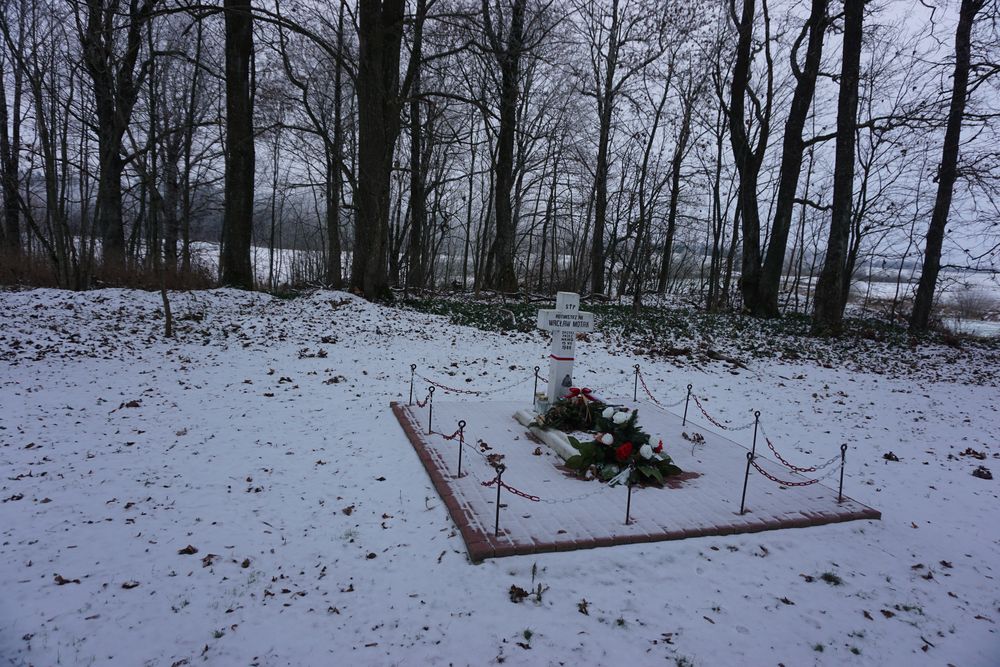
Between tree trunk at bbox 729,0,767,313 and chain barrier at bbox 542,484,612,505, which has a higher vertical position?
tree trunk at bbox 729,0,767,313

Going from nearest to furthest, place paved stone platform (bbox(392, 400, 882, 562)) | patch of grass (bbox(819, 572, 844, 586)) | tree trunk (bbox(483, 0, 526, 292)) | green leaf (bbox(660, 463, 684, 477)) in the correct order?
patch of grass (bbox(819, 572, 844, 586)) < paved stone platform (bbox(392, 400, 882, 562)) < green leaf (bbox(660, 463, 684, 477)) < tree trunk (bbox(483, 0, 526, 292))

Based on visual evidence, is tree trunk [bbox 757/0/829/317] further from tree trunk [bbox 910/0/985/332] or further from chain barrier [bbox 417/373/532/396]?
chain barrier [bbox 417/373/532/396]

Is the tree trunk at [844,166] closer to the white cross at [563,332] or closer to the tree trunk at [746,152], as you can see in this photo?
the tree trunk at [746,152]

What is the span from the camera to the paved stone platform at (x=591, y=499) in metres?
4.25

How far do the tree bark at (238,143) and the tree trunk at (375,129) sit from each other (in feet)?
11.3

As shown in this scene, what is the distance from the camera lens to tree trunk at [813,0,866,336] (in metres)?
14.9

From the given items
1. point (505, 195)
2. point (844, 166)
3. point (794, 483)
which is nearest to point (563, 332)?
point (794, 483)

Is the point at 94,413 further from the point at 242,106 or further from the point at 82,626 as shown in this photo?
the point at 242,106

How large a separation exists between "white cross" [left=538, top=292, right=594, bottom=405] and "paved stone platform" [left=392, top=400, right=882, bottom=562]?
2.62 feet

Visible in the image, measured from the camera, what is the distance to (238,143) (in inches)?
577

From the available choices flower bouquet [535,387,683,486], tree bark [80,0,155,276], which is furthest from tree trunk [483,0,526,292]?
flower bouquet [535,387,683,486]

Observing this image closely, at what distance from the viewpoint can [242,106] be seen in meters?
15.4

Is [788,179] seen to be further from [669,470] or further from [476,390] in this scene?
[669,470]

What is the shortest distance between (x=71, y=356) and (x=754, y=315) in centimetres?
1869
